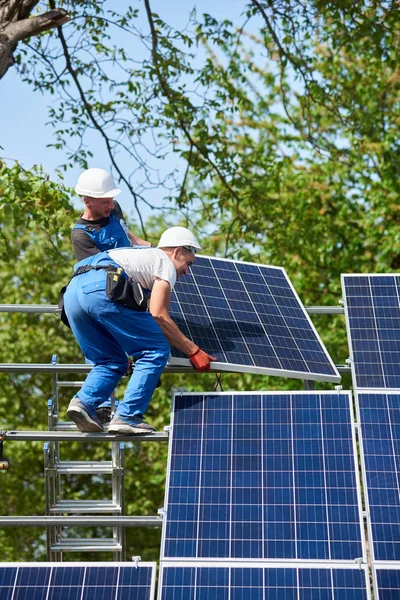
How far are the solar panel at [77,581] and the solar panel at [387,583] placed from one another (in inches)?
54.6

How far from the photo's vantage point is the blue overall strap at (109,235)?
26.0 feet

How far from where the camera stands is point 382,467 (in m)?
6.64

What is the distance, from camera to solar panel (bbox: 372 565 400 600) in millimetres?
5832

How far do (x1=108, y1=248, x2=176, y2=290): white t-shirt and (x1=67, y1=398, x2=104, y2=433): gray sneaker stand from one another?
99 centimetres

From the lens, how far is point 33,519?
6.60 meters

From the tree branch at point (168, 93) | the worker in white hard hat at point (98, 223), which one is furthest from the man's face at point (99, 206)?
the tree branch at point (168, 93)

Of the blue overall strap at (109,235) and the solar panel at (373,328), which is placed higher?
the blue overall strap at (109,235)

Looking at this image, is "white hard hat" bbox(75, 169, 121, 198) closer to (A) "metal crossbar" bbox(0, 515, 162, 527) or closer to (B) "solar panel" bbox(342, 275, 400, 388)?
(B) "solar panel" bbox(342, 275, 400, 388)

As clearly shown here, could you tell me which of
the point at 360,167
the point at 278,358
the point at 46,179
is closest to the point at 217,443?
the point at 278,358

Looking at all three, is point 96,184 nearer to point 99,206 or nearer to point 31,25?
point 99,206

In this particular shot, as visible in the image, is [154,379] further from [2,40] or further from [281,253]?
[281,253]

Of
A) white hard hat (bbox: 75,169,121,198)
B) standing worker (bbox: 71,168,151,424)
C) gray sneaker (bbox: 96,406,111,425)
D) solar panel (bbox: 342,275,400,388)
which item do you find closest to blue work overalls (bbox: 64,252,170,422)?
gray sneaker (bbox: 96,406,111,425)

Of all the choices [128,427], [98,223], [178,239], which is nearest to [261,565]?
[128,427]

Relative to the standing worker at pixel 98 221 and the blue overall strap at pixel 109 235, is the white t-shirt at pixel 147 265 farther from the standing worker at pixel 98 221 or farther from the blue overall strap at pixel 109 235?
the blue overall strap at pixel 109 235
